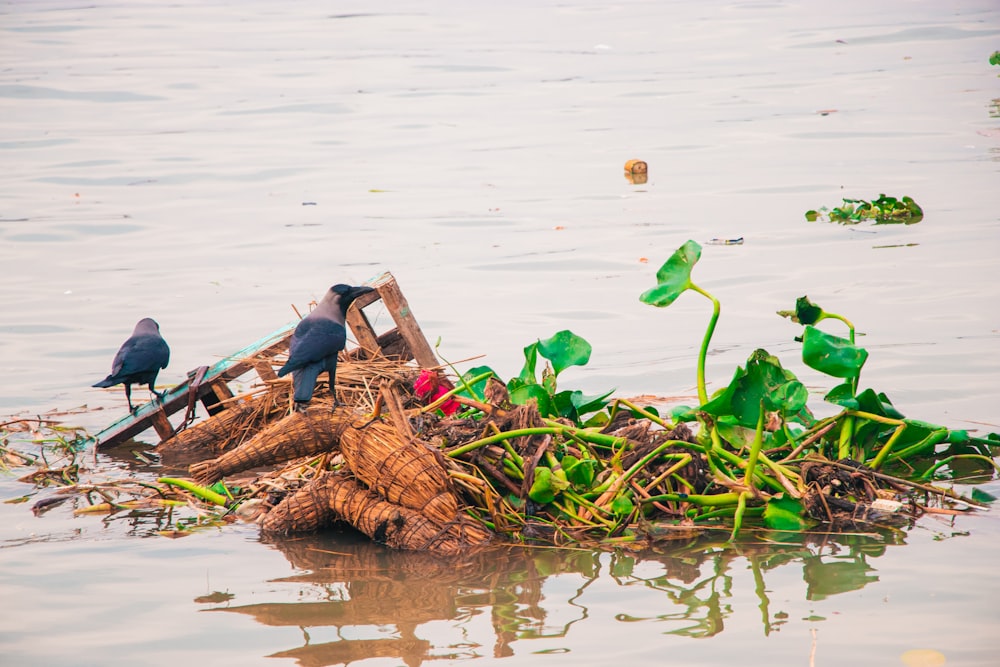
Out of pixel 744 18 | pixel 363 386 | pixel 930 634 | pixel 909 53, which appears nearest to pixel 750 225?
pixel 363 386

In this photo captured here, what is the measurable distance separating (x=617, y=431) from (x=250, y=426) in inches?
83.2

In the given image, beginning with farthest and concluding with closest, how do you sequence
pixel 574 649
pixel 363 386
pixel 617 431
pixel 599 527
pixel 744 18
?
1. pixel 744 18
2. pixel 363 386
3. pixel 617 431
4. pixel 599 527
5. pixel 574 649

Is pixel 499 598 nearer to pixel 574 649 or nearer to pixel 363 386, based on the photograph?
pixel 574 649

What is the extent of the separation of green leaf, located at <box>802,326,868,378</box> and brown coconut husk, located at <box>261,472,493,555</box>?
5.33 ft

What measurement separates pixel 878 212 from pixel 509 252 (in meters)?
3.48

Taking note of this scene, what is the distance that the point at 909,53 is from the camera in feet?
69.3

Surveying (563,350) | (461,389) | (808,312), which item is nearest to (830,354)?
(808,312)

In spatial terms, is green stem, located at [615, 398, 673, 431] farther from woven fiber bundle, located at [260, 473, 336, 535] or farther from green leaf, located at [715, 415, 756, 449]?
woven fiber bundle, located at [260, 473, 336, 535]

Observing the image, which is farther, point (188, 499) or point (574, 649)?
point (188, 499)

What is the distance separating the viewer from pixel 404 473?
4.94 meters

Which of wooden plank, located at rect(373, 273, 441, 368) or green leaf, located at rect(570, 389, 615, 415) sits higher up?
wooden plank, located at rect(373, 273, 441, 368)

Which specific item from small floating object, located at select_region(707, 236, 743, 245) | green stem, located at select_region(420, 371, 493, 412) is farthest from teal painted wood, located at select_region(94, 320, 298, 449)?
small floating object, located at select_region(707, 236, 743, 245)

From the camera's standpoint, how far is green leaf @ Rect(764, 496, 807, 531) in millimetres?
4902

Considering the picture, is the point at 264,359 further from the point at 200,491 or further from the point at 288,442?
the point at 200,491
